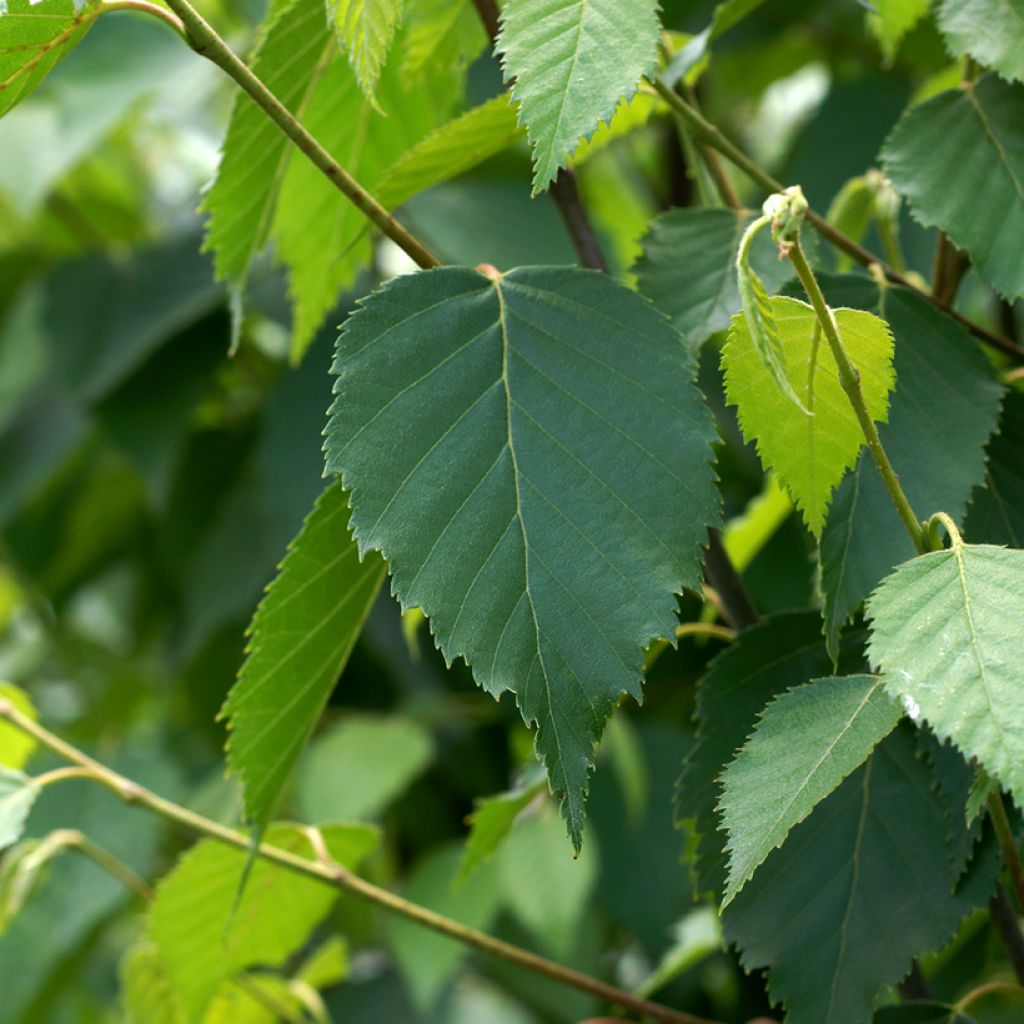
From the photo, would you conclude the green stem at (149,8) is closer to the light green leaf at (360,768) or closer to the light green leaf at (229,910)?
the light green leaf at (229,910)

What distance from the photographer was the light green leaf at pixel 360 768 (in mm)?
986

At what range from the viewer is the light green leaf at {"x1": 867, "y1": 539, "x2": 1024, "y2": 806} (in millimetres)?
286

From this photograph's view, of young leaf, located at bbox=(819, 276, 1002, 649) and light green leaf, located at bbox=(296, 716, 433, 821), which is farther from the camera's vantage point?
light green leaf, located at bbox=(296, 716, 433, 821)

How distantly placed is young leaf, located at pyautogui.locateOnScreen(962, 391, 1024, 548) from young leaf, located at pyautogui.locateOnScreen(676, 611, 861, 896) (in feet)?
0.20

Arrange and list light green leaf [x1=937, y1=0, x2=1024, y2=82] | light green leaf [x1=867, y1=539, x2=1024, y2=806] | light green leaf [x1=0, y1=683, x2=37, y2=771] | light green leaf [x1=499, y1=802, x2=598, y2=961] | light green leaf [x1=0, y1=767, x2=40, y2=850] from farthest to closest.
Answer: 1. light green leaf [x1=499, y1=802, x2=598, y2=961]
2. light green leaf [x1=0, y1=683, x2=37, y2=771]
3. light green leaf [x1=0, y1=767, x2=40, y2=850]
4. light green leaf [x1=937, y1=0, x2=1024, y2=82]
5. light green leaf [x1=867, y1=539, x2=1024, y2=806]

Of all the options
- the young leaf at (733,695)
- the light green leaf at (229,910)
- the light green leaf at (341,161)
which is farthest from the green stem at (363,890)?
the light green leaf at (341,161)

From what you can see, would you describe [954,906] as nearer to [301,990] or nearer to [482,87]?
[301,990]

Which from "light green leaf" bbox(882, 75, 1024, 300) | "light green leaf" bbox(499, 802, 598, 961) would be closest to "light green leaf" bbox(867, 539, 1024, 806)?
"light green leaf" bbox(882, 75, 1024, 300)

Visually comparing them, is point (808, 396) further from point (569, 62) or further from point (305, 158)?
point (305, 158)

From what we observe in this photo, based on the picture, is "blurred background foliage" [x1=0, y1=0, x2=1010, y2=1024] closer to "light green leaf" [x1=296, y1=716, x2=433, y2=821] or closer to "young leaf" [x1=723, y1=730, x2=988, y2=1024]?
"light green leaf" [x1=296, y1=716, x2=433, y2=821]

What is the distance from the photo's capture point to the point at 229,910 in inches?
22.6

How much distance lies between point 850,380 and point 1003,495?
126mm

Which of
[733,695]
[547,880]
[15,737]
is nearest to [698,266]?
[733,695]

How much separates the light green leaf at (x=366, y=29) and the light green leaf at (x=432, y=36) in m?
0.12
